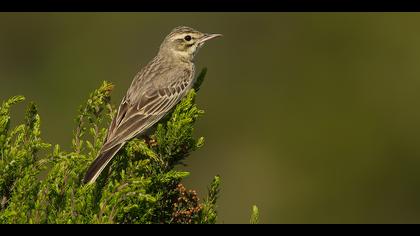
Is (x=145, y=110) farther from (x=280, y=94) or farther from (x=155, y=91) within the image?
(x=280, y=94)

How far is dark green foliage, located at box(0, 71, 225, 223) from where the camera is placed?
6.29m

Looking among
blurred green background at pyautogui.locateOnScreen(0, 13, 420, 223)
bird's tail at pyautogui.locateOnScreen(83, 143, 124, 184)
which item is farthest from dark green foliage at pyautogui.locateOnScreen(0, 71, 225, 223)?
blurred green background at pyautogui.locateOnScreen(0, 13, 420, 223)

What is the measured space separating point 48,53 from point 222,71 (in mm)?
3798

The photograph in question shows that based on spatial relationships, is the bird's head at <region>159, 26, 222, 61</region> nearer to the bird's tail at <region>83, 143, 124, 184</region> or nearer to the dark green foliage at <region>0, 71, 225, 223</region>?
the dark green foliage at <region>0, 71, 225, 223</region>

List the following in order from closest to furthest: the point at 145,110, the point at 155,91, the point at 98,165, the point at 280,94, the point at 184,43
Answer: the point at 98,165
the point at 145,110
the point at 155,91
the point at 184,43
the point at 280,94

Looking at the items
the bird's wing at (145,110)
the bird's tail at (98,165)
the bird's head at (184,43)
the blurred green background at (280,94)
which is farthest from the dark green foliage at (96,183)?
the blurred green background at (280,94)

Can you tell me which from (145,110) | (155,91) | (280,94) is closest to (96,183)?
(145,110)

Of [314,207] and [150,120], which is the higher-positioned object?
[314,207]

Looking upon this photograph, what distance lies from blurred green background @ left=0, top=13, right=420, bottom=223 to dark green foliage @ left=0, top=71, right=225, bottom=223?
7.80m

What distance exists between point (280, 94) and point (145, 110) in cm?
782

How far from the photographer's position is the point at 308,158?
15.8m

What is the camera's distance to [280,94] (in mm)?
16953
